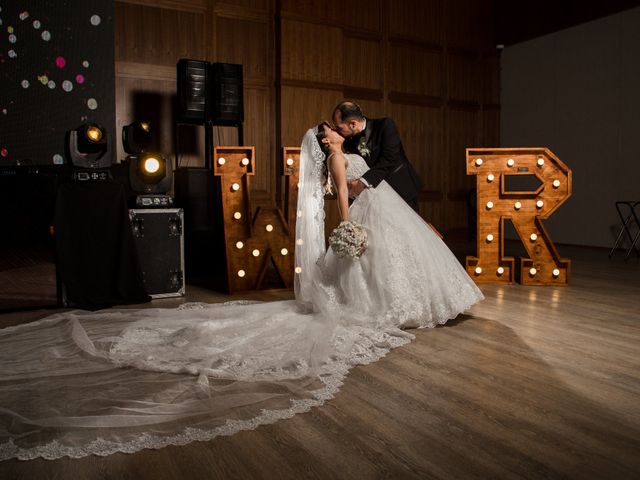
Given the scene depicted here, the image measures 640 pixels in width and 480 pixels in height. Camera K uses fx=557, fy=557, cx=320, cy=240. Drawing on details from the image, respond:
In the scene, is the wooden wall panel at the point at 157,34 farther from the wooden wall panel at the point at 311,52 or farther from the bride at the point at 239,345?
the bride at the point at 239,345

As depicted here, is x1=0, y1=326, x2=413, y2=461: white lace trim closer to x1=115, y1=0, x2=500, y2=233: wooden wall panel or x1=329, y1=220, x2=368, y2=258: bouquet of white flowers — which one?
x1=329, y1=220, x2=368, y2=258: bouquet of white flowers

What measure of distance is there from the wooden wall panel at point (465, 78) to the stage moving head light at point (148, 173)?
6.27 m

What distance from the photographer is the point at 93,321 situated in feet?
12.1

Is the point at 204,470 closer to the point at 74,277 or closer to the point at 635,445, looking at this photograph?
the point at 635,445

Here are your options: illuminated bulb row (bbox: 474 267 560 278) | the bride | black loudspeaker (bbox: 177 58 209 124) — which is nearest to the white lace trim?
the bride

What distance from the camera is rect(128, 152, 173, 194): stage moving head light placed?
190 inches

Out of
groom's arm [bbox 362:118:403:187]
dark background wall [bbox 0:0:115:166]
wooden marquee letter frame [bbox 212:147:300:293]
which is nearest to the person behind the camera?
groom's arm [bbox 362:118:403:187]

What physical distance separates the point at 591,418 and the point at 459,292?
5.22 feet

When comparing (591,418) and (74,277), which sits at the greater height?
(74,277)

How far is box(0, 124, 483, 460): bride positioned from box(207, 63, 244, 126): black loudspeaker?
2.65 meters

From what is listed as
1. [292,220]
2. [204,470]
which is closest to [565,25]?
[292,220]

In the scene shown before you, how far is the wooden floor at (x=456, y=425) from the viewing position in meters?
1.74

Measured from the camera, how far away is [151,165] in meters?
4.85

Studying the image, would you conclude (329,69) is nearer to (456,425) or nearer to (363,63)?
(363,63)
